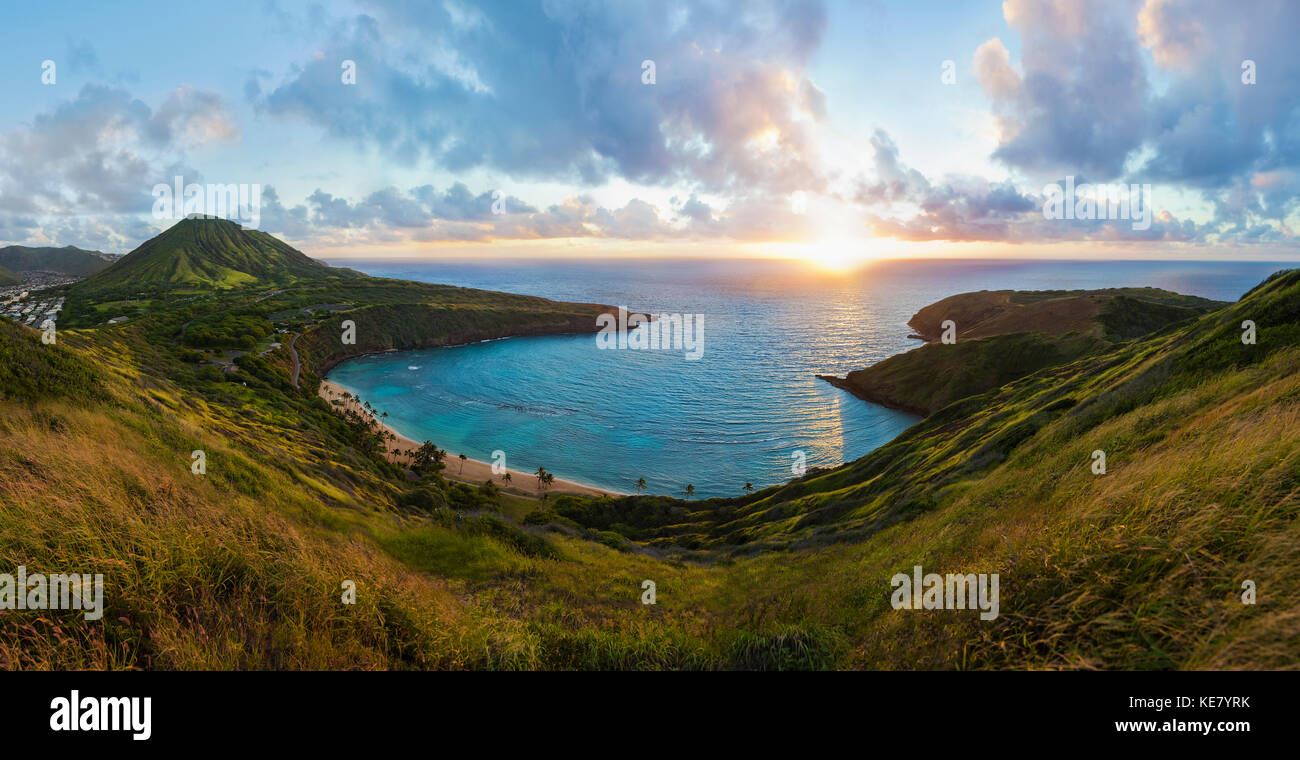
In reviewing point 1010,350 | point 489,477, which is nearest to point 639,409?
point 489,477

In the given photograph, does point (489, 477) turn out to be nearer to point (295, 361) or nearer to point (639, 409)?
point (639, 409)

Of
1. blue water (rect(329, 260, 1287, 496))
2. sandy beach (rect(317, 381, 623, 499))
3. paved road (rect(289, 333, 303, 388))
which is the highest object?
paved road (rect(289, 333, 303, 388))

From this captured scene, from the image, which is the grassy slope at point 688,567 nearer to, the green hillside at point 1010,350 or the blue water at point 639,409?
the blue water at point 639,409

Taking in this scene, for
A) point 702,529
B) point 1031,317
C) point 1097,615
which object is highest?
point 1031,317

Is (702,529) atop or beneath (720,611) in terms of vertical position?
beneath

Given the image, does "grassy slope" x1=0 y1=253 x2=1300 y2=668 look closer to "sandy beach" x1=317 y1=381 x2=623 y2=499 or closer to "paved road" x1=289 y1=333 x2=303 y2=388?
"sandy beach" x1=317 y1=381 x2=623 y2=499

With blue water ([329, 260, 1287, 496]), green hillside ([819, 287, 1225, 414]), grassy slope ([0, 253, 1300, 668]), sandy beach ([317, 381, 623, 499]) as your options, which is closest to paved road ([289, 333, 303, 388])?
blue water ([329, 260, 1287, 496])

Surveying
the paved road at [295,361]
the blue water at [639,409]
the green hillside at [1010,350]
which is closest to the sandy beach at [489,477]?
the blue water at [639,409]
